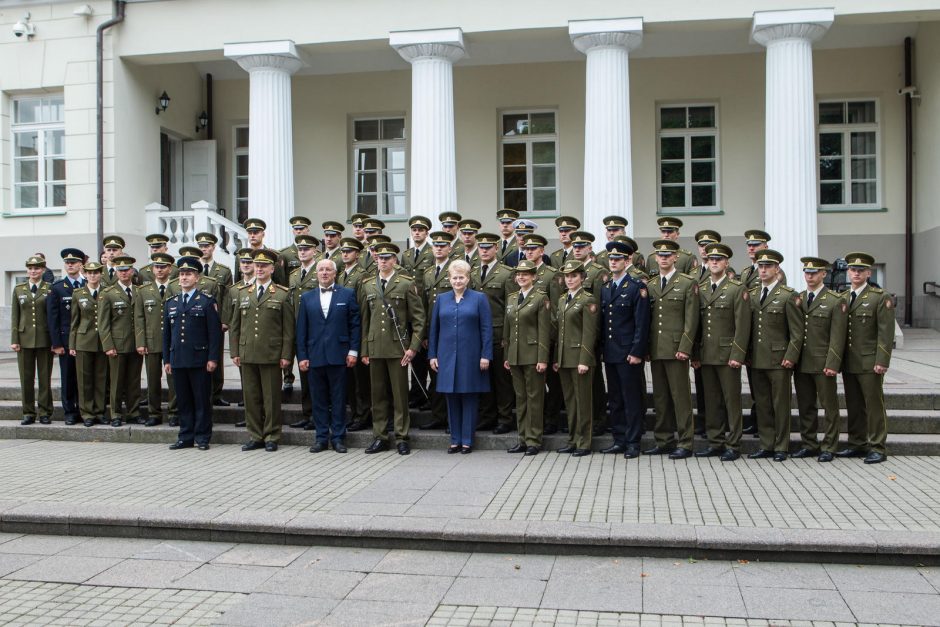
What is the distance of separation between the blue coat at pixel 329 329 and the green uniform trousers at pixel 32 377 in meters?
3.47

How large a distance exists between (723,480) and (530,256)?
3113 mm

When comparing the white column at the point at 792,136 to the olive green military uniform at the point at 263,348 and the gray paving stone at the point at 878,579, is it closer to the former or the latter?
the olive green military uniform at the point at 263,348

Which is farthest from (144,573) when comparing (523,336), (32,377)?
(32,377)

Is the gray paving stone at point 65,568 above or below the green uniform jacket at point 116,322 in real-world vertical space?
below

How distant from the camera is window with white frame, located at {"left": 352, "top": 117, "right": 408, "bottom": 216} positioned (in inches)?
773

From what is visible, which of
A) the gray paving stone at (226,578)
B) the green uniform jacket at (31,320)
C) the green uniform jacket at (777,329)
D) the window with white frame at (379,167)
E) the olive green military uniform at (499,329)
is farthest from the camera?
the window with white frame at (379,167)

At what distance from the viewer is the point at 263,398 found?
929 centimetres

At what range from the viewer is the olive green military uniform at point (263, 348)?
29.8 feet

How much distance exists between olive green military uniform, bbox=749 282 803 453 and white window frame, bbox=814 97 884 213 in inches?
418

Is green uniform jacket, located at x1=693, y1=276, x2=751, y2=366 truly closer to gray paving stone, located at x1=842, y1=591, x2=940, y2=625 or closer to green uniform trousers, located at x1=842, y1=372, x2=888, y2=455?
green uniform trousers, located at x1=842, y1=372, x2=888, y2=455

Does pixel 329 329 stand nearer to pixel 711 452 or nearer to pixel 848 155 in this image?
pixel 711 452

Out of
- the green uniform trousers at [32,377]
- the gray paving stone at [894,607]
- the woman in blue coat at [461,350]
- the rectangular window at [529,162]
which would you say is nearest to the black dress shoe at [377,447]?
the woman in blue coat at [461,350]

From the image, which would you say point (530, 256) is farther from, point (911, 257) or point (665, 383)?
point (911, 257)

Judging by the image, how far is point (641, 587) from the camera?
16.8 feet
